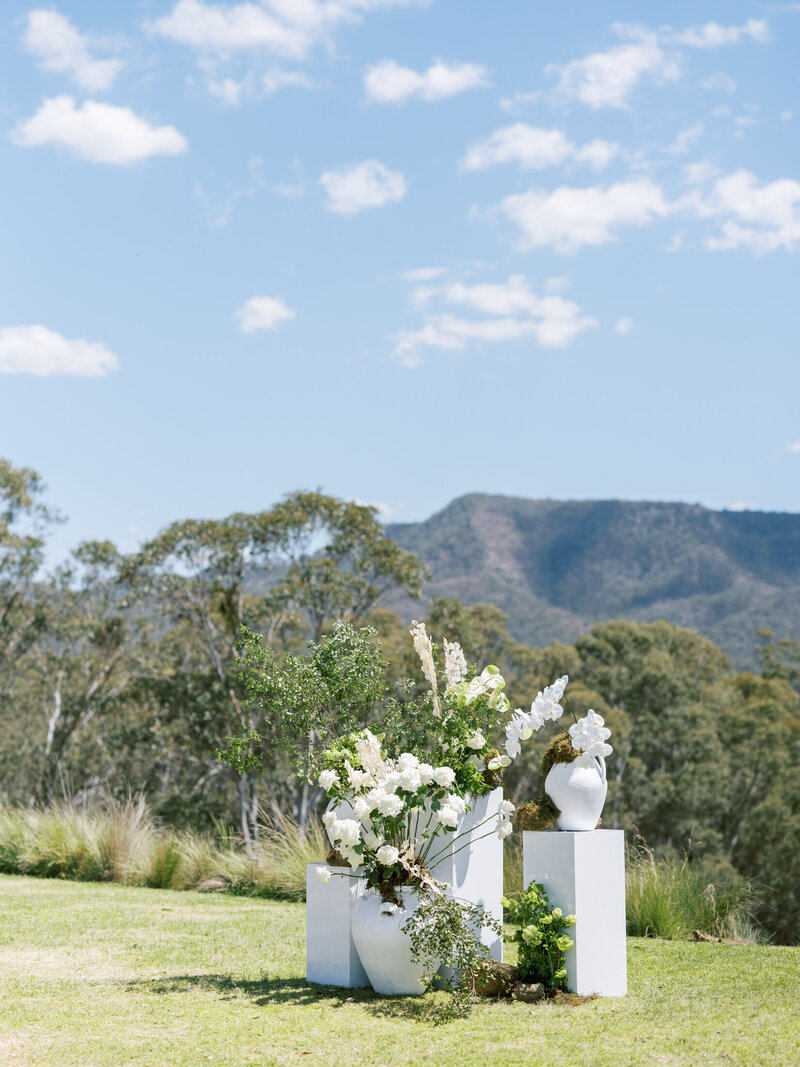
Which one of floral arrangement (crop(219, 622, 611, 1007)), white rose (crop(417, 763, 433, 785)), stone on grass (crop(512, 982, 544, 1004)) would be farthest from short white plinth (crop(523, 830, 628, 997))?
white rose (crop(417, 763, 433, 785))

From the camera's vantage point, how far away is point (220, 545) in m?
19.6

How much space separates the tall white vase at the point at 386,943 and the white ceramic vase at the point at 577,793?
2.74 ft

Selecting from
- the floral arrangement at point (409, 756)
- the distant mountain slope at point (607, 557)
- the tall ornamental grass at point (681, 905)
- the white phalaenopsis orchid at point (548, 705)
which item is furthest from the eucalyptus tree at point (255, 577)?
the distant mountain slope at point (607, 557)

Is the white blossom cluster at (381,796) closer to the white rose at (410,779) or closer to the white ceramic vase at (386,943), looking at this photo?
the white rose at (410,779)

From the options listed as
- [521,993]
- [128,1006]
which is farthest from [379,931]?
[128,1006]

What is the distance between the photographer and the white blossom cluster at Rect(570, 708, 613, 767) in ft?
16.8

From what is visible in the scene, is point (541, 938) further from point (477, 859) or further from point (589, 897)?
point (477, 859)

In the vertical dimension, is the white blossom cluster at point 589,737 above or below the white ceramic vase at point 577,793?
above

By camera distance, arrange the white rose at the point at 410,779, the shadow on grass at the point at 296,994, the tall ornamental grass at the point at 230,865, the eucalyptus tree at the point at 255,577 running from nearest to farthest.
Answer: the shadow on grass at the point at 296,994 < the white rose at the point at 410,779 < the tall ornamental grass at the point at 230,865 < the eucalyptus tree at the point at 255,577

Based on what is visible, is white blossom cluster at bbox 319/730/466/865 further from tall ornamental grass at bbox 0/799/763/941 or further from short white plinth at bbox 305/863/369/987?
tall ornamental grass at bbox 0/799/763/941

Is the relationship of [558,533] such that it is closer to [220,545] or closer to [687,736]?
[687,736]

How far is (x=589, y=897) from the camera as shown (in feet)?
16.5

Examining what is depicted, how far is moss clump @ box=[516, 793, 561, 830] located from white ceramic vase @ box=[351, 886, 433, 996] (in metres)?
0.68

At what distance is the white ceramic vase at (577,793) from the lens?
5156 mm
